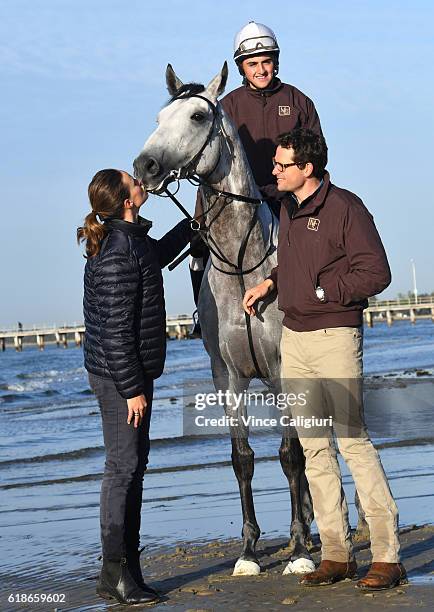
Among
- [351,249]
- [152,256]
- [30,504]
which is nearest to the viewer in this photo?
[351,249]

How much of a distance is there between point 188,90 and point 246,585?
299 centimetres

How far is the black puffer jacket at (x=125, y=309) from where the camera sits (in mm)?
5773

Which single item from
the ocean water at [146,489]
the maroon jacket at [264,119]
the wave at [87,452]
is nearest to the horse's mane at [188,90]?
the maroon jacket at [264,119]

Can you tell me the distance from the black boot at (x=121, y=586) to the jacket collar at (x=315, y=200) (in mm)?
2130

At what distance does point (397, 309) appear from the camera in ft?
322

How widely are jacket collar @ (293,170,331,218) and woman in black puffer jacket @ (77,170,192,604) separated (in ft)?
2.89

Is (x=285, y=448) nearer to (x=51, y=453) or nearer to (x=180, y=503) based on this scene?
(x=180, y=503)

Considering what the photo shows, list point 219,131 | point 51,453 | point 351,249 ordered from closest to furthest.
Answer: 1. point 351,249
2. point 219,131
3. point 51,453

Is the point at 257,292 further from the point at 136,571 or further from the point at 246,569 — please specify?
the point at 136,571

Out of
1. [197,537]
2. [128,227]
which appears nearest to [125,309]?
[128,227]

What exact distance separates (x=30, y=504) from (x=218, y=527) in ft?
8.74

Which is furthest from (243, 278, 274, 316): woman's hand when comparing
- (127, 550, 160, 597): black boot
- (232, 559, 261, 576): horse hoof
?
(127, 550, 160, 597): black boot

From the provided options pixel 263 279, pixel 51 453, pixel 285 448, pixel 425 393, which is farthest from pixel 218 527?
pixel 425 393

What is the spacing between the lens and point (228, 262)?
6895 millimetres
